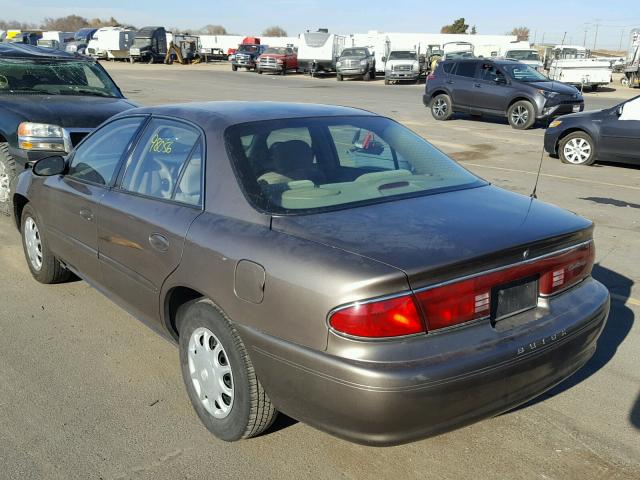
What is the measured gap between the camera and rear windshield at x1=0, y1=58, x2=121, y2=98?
8.45 m

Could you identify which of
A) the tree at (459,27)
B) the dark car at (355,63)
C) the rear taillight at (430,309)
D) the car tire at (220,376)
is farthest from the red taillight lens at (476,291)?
the tree at (459,27)

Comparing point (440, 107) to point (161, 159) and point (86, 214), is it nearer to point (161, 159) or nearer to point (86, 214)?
point (86, 214)

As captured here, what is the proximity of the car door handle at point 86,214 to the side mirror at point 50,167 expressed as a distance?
520 mm

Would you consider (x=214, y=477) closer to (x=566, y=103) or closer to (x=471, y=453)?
(x=471, y=453)

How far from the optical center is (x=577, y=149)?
11.8 metres

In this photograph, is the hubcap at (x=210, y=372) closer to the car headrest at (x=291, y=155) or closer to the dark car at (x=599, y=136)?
the car headrest at (x=291, y=155)

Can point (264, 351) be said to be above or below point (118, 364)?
above

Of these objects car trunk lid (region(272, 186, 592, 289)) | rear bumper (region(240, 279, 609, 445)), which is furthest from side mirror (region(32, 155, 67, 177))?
rear bumper (region(240, 279, 609, 445))

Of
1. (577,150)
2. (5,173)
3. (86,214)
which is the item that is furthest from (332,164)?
(577,150)

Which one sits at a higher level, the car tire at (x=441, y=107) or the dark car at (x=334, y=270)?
the dark car at (x=334, y=270)

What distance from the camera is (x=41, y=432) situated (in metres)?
3.27

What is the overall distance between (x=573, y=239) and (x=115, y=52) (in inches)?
2298

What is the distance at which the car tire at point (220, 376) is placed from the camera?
2914mm

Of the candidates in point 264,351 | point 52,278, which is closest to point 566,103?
point 52,278
